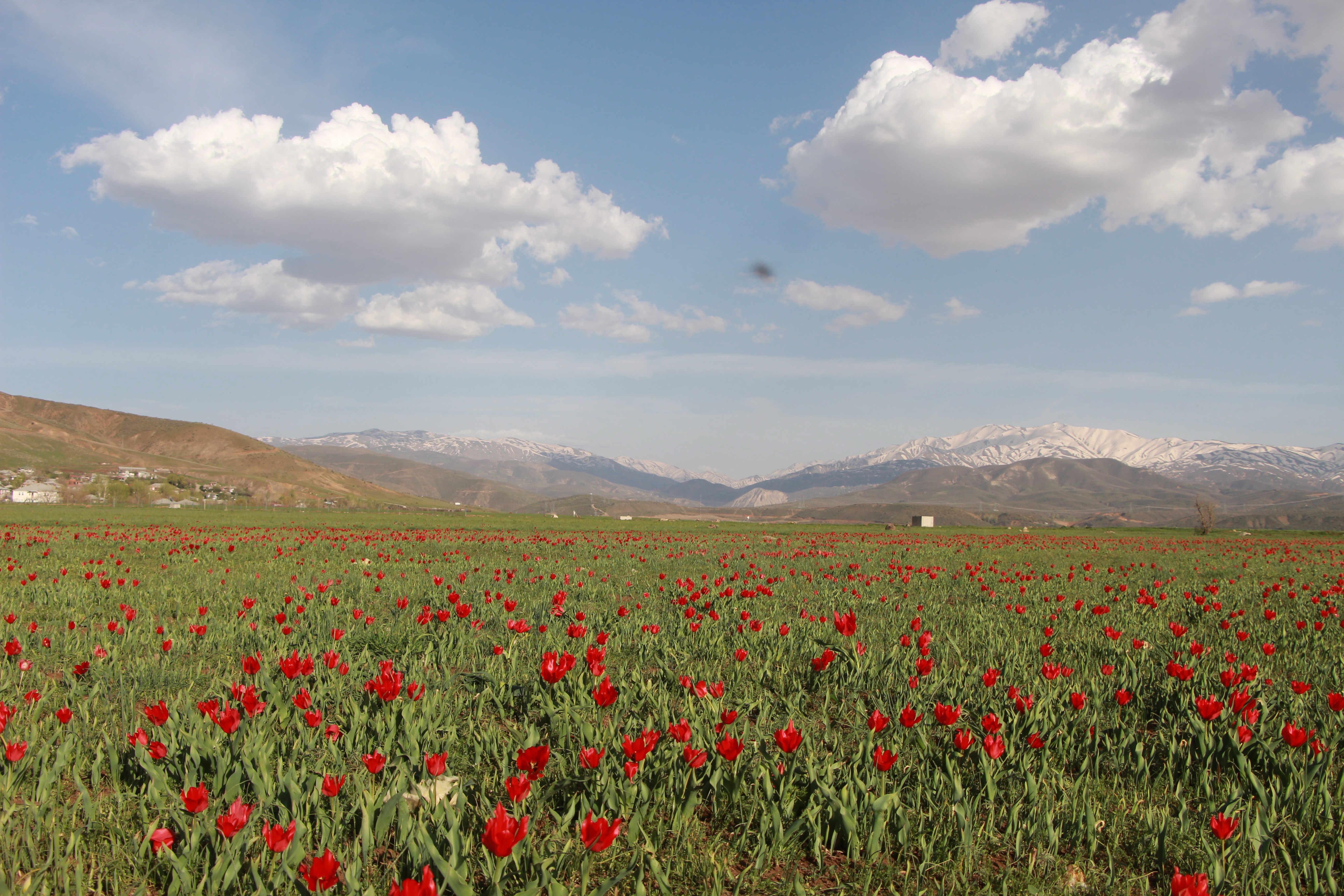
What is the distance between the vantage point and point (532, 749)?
3.30 metres

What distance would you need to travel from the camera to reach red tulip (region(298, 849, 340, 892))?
2406 mm

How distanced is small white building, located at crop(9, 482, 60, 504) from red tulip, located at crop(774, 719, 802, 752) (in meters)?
104

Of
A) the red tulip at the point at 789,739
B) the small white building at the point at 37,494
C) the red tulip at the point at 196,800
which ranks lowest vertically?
the small white building at the point at 37,494

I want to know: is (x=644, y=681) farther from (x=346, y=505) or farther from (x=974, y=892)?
(x=346, y=505)

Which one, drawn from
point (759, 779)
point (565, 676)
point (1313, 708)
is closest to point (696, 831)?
point (759, 779)

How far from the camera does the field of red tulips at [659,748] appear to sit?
3053mm

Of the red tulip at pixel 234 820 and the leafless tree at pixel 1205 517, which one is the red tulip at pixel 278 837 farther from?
the leafless tree at pixel 1205 517

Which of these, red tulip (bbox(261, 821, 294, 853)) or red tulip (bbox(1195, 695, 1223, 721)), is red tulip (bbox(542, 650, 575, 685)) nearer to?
red tulip (bbox(261, 821, 294, 853))

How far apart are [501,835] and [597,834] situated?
0.39 meters

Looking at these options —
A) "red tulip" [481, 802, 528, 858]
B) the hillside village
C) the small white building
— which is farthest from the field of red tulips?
the small white building

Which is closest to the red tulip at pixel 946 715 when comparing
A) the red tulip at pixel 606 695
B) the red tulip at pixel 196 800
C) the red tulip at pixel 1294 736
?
the red tulip at pixel 1294 736

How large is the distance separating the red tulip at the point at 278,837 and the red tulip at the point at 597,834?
1164mm

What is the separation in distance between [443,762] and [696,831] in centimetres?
131

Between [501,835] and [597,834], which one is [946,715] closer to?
[597,834]
